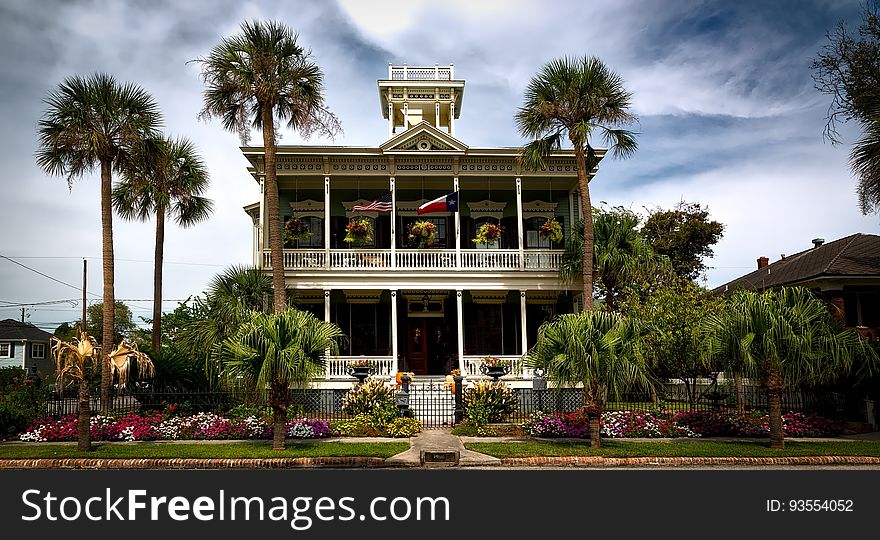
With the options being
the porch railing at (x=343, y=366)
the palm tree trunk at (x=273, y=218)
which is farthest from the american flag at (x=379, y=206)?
the porch railing at (x=343, y=366)

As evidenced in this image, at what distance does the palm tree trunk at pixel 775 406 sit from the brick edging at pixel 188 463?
8.35 meters

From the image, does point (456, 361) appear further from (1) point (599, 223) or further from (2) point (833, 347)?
(2) point (833, 347)

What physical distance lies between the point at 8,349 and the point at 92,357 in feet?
134

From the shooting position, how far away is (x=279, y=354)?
12.8m

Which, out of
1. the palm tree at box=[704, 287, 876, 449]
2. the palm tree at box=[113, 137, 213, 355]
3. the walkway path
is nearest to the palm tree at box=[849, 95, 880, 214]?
the palm tree at box=[704, 287, 876, 449]

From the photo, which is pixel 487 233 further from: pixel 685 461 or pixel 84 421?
pixel 84 421

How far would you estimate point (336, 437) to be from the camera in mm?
15305

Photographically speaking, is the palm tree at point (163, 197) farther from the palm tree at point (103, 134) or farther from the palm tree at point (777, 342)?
the palm tree at point (777, 342)

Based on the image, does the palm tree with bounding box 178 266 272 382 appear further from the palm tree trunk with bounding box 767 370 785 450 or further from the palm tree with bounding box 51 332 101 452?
the palm tree trunk with bounding box 767 370 785 450

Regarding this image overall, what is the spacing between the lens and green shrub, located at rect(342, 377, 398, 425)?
52.7 ft

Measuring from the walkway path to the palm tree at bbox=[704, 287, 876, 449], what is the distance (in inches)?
221

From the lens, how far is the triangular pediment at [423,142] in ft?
76.3

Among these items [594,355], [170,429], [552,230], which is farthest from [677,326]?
[170,429]

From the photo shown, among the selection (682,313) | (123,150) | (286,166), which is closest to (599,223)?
(682,313)
